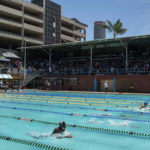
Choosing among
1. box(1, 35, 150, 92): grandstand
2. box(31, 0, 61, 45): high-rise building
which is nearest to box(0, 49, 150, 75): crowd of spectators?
box(1, 35, 150, 92): grandstand

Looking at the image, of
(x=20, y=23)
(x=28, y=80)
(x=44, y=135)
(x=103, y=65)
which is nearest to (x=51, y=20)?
(x=20, y=23)

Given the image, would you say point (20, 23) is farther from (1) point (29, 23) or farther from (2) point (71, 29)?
(2) point (71, 29)

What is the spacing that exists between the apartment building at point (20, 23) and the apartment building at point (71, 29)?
8.13 meters

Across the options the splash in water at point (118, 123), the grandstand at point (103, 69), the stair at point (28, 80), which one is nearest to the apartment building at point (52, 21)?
the grandstand at point (103, 69)

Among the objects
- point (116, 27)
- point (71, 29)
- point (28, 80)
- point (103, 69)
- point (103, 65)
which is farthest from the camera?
point (71, 29)

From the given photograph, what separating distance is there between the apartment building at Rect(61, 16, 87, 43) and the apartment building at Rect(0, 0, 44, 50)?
8130 millimetres

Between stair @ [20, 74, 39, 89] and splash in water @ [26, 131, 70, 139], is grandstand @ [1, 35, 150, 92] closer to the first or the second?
stair @ [20, 74, 39, 89]

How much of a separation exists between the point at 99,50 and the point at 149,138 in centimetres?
3114

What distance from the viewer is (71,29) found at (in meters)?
62.8

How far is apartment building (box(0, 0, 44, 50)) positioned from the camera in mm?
41909

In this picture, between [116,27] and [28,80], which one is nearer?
[28,80]

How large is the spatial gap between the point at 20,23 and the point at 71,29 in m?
21.3

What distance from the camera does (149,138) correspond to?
22.4 ft

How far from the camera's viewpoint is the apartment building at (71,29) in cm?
5625
